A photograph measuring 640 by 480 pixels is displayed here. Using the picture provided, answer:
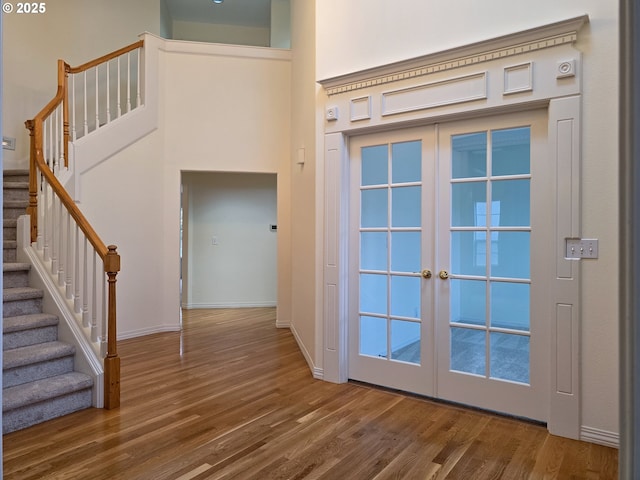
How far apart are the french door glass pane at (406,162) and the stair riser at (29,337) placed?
278cm

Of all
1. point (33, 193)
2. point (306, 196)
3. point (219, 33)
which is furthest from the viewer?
point (219, 33)

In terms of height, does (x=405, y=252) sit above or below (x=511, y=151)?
below

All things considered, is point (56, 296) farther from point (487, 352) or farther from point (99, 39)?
point (99, 39)

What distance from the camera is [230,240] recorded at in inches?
274

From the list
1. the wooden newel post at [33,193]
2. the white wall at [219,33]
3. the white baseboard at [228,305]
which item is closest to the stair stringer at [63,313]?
the wooden newel post at [33,193]

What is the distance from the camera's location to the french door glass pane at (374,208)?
3389 mm

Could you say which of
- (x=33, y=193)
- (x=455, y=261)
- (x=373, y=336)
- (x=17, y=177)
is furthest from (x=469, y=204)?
(x=17, y=177)

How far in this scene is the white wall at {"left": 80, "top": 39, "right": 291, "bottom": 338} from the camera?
16.3 ft

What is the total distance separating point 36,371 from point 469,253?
9.97ft

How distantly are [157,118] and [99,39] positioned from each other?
5.55 feet

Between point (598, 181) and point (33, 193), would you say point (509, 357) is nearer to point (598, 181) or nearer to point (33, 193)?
point (598, 181)

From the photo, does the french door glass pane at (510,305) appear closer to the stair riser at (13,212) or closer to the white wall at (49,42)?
the stair riser at (13,212)

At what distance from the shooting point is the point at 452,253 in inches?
121

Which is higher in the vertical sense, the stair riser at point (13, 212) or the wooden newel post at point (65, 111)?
the wooden newel post at point (65, 111)
